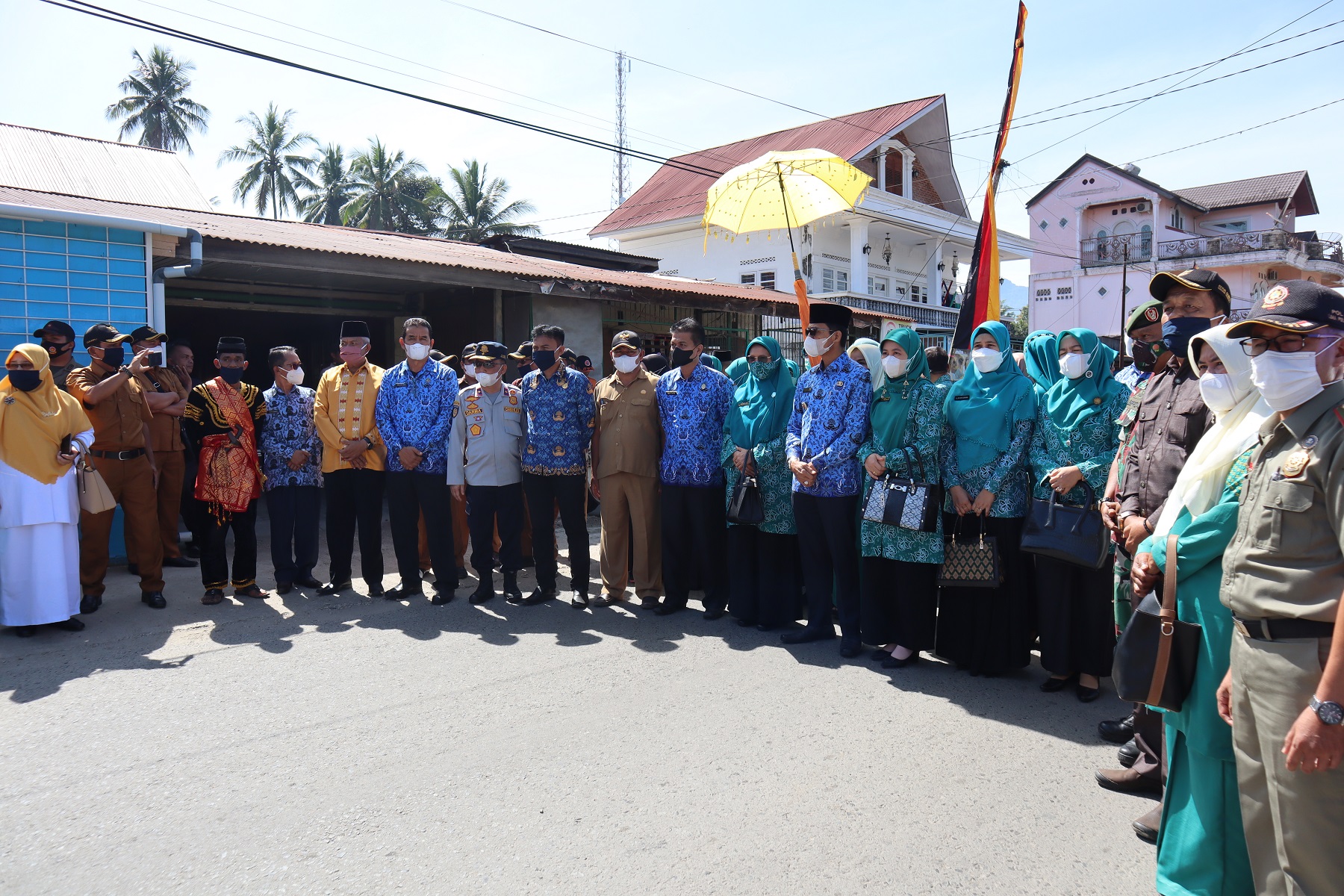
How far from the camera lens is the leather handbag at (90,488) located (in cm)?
553

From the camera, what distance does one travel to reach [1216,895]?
2412mm

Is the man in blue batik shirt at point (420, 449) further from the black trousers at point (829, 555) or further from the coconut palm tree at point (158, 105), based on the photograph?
the coconut palm tree at point (158, 105)

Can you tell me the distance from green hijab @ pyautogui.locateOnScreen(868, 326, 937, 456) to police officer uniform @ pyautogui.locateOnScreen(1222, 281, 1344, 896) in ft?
8.26

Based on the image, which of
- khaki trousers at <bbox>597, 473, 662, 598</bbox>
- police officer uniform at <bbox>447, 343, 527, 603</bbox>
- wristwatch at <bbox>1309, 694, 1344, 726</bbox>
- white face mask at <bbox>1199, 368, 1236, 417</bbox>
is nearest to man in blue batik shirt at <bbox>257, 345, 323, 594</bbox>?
police officer uniform at <bbox>447, 343, 527, 603</bbox>

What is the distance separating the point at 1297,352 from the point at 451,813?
2944 mm

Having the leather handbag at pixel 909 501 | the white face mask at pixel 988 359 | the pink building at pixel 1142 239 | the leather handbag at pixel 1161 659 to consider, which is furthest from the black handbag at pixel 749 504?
the pink building at pixel 1142 239

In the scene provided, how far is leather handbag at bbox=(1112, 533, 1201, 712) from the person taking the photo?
2.44 meters

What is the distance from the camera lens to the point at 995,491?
14.8 feet

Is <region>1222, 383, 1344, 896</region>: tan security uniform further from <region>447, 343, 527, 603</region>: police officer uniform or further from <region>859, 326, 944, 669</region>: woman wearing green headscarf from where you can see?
<region>447, 343, 527, 603</region>: police officer uniform

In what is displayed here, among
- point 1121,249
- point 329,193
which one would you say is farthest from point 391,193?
point 1121,249

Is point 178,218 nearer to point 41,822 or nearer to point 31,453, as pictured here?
point 31,453

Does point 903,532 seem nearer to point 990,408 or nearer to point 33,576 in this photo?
point 990,408

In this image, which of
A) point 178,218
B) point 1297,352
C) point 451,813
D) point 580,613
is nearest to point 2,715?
point 451,813

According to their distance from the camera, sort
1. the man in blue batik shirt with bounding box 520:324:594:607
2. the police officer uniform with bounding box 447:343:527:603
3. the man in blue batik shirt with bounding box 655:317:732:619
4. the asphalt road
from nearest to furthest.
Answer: the asphalt road < the man in blue batik shirt with bounding box 655:317:732:619 < the man in blue batik shirt with bounding box 520:324:594:607 < the police officer uniform with bounding box 447:343:527:603
